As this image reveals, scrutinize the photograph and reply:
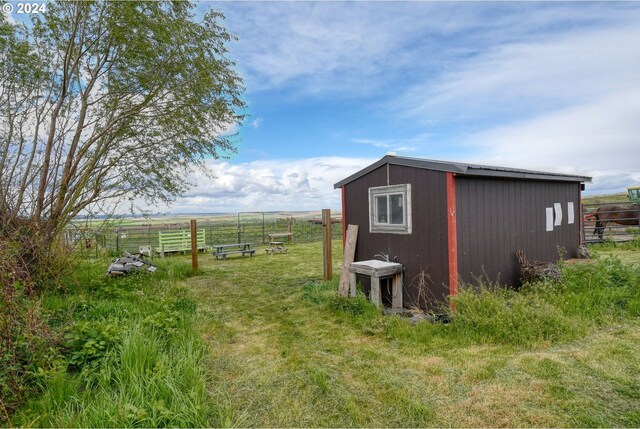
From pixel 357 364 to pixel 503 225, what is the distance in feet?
12.4

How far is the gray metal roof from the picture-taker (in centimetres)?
479

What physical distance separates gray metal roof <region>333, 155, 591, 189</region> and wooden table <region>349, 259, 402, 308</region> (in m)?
1.70

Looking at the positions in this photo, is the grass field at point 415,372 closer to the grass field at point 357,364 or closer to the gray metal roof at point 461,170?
the grass field at point 357,364

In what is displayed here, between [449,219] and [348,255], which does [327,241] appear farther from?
[449,219]

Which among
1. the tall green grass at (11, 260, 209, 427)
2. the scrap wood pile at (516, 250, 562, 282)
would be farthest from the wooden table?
the tall green grass at (11, 260, 209, 427)

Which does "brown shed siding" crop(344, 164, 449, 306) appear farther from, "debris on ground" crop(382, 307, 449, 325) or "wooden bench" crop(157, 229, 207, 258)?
"wooden bench" crop(157, 229, 207, 258)

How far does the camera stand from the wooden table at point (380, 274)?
529 cm

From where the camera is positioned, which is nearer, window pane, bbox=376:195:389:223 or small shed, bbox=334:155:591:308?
small shed, bbox=334:155:591:308

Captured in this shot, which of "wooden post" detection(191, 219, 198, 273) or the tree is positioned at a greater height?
the tree

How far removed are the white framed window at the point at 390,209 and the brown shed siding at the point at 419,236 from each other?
0.09 meters

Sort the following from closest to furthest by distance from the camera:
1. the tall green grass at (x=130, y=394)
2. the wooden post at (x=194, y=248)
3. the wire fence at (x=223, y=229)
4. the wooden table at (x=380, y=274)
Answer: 1. the tall green grass at (x=130, y=394)
2. the wooden table at (x=380, y=274)
3. the wooden post at (x=194, y=248)
4. the wire fence at (x=223, y=229)

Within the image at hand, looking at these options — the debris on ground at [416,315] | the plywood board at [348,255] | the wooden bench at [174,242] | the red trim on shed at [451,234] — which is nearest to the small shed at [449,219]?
the red trim on shed at [451,234]

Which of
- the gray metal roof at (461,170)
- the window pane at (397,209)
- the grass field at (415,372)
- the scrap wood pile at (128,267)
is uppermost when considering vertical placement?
Result: the gray metal roof at (461,170)

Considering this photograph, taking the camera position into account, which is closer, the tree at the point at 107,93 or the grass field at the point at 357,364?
the grass field at the point at 357,364
